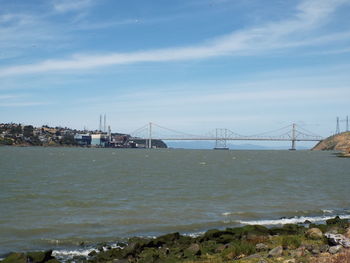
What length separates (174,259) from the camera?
1030 cm

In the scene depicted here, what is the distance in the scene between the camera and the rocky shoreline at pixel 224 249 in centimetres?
962

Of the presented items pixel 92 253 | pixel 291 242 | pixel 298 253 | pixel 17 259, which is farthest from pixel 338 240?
pixel 17 259

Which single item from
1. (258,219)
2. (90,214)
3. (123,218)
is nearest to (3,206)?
(90,214)

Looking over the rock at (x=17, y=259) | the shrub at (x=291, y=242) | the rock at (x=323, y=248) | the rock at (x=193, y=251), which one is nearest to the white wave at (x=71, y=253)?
the rock at (x=17, y=259)

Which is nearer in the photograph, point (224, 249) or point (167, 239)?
point (224, 249)

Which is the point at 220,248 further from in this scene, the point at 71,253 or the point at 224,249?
the point at 71,253

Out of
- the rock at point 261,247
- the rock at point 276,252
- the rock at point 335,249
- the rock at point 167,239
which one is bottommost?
the rock at point 167,239

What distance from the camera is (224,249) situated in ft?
36.1

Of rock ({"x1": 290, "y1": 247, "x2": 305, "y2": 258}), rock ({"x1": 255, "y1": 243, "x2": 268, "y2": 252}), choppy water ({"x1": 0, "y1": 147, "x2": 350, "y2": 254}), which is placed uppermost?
rock ({"x1": 290, "y1": 247, "x2": 305, "y2": 258})

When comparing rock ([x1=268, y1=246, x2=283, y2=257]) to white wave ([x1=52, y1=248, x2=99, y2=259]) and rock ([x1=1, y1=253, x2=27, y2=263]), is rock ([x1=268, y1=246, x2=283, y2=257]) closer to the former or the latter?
white wave ([x1=52, y1=248, x2=99, y2=259])

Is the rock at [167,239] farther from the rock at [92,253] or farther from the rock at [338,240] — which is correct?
the rock at [338,240]

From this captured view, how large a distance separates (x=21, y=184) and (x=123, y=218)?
1616 cm

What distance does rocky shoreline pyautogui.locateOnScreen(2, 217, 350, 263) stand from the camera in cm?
962

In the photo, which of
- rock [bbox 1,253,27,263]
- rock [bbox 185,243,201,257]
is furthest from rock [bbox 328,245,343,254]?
rock [bbox 1,253,27,263]
